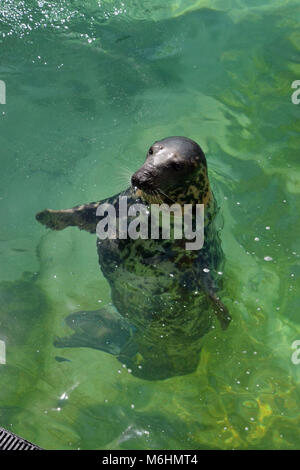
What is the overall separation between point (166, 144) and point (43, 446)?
8.62 feet

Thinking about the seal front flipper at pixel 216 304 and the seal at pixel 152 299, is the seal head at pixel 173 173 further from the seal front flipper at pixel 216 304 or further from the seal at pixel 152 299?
the seal front flipper at pixel 216 304

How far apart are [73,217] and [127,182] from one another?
1.29m

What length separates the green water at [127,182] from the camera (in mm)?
5355

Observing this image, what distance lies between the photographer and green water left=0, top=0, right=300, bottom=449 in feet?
17.6

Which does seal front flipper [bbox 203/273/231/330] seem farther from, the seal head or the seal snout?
the seal snout

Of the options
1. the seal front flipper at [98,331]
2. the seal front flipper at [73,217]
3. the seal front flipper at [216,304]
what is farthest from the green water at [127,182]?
the seal front flipper at [73,217]

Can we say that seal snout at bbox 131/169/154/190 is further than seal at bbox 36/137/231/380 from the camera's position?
No

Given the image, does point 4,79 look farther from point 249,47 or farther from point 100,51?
point 249,47

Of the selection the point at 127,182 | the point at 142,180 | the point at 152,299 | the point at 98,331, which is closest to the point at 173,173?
the point at 142,180

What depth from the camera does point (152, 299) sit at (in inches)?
228

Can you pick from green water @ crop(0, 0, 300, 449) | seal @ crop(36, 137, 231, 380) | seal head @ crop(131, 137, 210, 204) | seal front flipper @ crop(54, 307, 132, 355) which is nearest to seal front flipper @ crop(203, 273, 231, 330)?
seal @ crop(36, 137, 231, 380)

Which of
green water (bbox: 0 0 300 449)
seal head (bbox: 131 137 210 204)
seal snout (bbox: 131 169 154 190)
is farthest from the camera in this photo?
green water (bbox: 0 0 300 449)

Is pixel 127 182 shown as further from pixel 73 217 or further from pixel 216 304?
pixel 216 304

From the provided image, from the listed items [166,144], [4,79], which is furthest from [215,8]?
[166,144]
